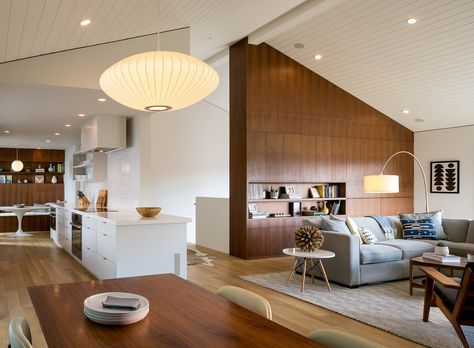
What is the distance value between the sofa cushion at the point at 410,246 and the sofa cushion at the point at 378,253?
12cm

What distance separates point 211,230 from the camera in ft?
28.5

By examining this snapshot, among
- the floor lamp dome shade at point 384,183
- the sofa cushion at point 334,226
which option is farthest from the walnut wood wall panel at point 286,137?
the floor lamp dome shade at point 384,183

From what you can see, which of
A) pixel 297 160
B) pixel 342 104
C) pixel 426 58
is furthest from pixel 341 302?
pixel 342 104

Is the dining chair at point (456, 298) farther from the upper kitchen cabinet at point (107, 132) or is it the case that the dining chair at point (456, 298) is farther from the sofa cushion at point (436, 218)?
the upper kitchen cabinet at point (107, 132)

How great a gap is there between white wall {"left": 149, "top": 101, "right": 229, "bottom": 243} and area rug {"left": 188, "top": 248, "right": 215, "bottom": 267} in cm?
195

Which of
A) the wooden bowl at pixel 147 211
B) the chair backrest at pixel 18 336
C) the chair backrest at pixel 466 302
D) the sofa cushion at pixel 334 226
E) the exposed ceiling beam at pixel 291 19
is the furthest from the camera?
the exposed ceiling beam at pixel 291 19

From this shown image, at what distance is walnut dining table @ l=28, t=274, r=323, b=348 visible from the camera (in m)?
1.54

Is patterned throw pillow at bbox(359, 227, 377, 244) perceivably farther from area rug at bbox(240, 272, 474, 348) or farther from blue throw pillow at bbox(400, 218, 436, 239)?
blue throw pillow at bbox(400, 218, 436, 239)

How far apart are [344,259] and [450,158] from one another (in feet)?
17.0

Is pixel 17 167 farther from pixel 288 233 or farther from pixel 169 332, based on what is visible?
pixel 169 332

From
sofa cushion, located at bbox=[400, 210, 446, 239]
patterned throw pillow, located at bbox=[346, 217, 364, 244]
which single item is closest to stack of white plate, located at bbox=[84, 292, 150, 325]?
patterned throw pillow, located at bbox=[346, 217, 364, 244]

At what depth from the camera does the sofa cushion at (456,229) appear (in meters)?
6.59

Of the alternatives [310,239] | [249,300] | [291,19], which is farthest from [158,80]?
[291,19]

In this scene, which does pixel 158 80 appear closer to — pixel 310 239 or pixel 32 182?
pixel 310 239
